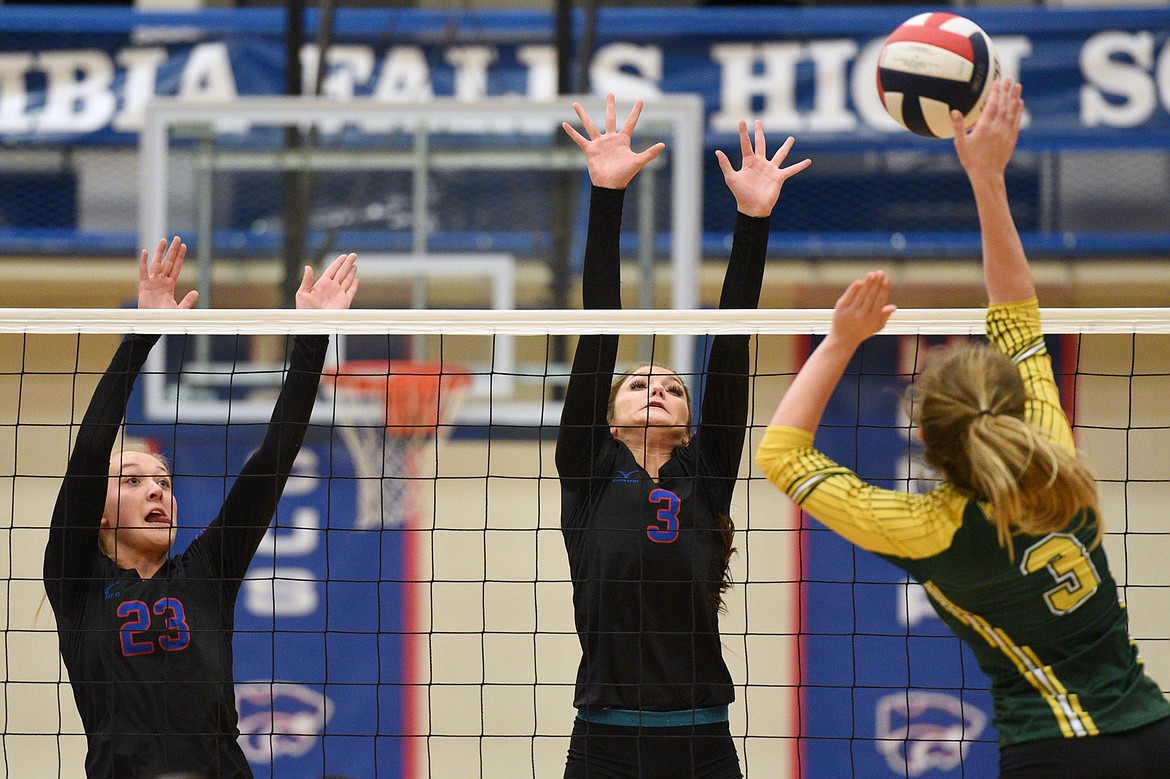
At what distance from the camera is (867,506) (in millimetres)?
2309

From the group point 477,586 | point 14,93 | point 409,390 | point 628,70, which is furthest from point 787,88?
point 14,93

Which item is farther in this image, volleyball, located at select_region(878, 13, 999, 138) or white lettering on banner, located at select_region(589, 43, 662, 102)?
white lettering on banner, located at select_region(589, 43, 662, 102)

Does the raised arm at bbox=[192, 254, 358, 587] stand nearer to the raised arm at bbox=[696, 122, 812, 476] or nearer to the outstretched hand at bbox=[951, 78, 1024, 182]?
the raised arm at bbox=[696, 122, 812, 476]

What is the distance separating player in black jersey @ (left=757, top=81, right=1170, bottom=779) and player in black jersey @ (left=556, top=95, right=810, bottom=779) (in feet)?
3.29

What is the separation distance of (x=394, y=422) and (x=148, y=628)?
13.8ft

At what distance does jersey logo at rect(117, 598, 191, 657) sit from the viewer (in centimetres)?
319

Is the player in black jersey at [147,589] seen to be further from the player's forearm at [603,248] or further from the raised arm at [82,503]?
the player's forearm at [603,248]

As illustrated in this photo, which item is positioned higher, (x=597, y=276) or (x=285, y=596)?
(x=597, y=276)

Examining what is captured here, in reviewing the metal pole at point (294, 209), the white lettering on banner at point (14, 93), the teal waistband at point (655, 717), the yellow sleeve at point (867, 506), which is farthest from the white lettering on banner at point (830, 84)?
the yellow sleeve at point (867, 506)

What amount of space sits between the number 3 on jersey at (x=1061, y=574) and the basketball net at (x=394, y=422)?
4.83 meters

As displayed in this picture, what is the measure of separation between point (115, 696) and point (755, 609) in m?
5.47

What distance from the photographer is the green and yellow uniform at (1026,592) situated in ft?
7.43

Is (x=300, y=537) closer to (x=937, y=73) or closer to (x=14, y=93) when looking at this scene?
(x=14, y=93)

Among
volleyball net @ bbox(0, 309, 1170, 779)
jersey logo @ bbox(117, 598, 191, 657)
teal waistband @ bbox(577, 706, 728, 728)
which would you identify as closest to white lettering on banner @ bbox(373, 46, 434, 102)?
volleyball net @ bbox(0, 309, 1170, 779)
